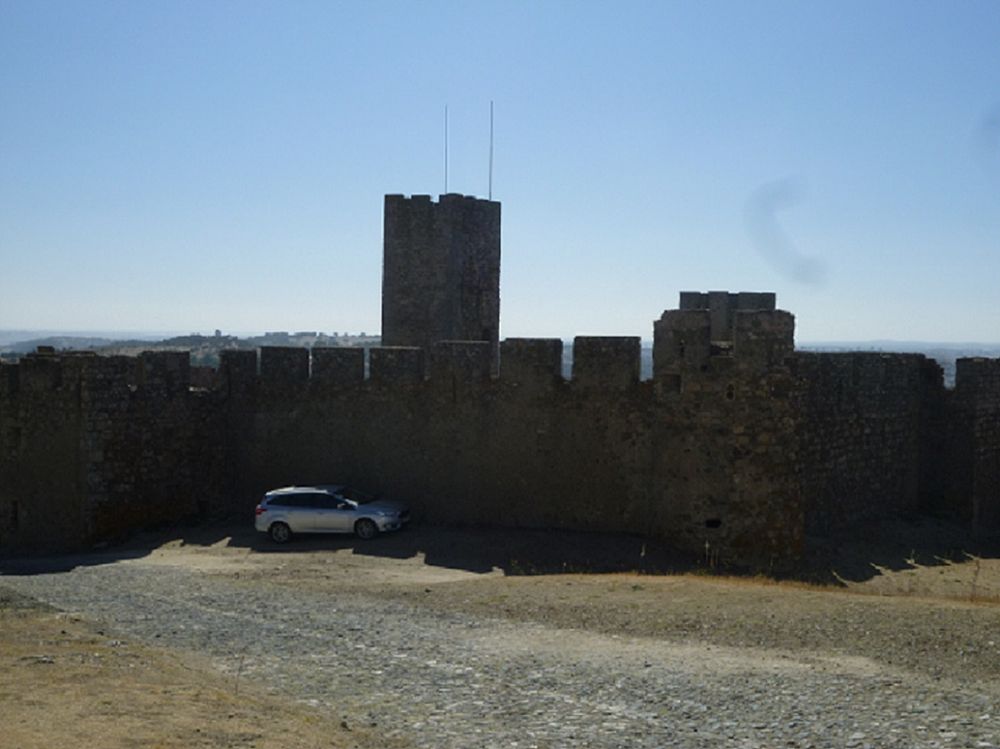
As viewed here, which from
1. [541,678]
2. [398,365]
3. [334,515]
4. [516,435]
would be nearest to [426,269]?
[398,365]

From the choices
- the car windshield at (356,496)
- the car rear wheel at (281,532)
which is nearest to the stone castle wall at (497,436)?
the car windshield at (356,496)

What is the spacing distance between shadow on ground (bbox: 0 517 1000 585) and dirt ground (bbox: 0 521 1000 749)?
2.2 inches

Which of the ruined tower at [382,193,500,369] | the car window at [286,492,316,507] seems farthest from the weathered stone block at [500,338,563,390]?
the ruined tower at [382,193,500,369]

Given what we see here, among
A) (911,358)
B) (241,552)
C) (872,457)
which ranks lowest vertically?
(241,552)

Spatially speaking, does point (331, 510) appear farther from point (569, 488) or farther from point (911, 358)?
point (911, 358)

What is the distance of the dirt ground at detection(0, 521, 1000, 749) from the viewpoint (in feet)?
33.1

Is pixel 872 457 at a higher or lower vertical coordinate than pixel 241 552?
higher

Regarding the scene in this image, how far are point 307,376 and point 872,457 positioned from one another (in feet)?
40.2

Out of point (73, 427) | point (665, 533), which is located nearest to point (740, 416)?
point (665, 533)

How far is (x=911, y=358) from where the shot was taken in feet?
86.4

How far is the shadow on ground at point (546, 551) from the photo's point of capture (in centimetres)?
2000

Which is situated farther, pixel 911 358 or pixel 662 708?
pixel 911 358

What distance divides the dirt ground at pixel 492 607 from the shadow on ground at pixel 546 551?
0.18 feet

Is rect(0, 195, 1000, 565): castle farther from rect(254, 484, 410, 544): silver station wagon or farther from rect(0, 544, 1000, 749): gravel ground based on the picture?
rect(0, 544, 1000, 749): gravel ground
